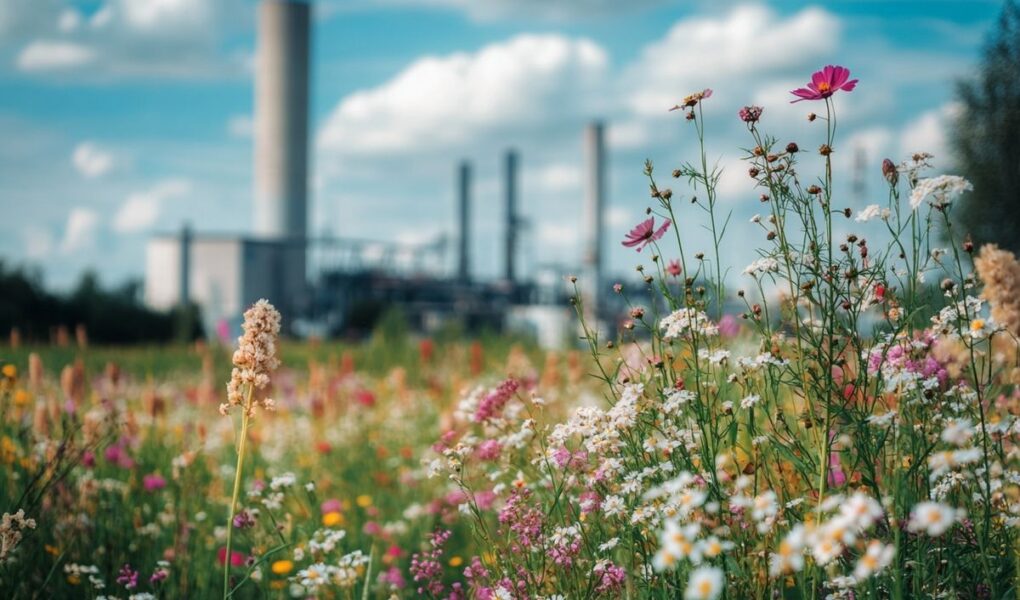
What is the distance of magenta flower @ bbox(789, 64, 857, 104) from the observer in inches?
83.5

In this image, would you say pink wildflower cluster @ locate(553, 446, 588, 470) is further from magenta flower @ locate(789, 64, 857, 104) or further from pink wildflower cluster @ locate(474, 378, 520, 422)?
magenta flower @ locate(789, 64, 857, 104)

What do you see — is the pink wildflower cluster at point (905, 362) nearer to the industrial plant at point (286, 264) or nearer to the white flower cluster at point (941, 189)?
the white flower cluster at point (941, 189)

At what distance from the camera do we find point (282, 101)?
69.5 feet

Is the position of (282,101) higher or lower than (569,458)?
higher

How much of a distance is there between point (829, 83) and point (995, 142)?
14.0m

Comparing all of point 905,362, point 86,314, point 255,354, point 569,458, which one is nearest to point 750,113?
point 905,362

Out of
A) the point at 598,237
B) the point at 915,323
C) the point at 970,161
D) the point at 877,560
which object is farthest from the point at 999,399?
the point at 598,237

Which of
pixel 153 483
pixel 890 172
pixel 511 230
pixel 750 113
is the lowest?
pixel 153 483

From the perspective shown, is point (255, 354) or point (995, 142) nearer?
point (255, 354)

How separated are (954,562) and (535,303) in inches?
1001

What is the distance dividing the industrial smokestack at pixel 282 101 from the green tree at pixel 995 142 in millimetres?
14221

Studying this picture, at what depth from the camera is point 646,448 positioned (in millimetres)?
2193

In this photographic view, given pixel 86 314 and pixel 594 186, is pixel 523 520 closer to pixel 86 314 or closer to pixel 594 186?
pixel 86 314

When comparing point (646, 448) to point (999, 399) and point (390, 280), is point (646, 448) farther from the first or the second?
point (390, 280)
